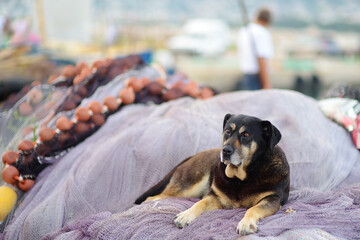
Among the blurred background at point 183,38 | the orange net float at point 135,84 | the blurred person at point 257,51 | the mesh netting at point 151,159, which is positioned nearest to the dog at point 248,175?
the mesh netting at point 151,159

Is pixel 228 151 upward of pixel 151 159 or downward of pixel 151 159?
upward

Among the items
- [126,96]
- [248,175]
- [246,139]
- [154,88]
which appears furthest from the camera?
[154,88]

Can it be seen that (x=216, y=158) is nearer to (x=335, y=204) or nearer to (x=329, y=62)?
(x=335, y=204)

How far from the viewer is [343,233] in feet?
8.16

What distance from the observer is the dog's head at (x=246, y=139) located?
2543 mm

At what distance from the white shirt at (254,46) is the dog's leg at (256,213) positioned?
434 cm

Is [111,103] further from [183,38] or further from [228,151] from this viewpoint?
[183,38]

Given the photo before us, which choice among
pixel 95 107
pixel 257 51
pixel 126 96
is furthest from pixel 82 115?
pixel 257 51

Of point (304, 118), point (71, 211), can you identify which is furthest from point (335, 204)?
point (71, 211)

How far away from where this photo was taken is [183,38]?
50.2 ft

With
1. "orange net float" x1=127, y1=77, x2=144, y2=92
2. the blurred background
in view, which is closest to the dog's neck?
"orange net float" x1=127, y1=77, x2=144, y2=92

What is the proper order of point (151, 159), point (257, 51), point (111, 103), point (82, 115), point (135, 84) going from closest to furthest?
point (151, 159)
point (82, 115)
point (111, 103)
point (135, 84)
point (257, 51)

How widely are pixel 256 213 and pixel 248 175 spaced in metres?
0.27

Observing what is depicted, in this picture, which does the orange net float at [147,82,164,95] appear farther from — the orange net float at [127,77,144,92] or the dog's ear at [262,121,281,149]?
the dog's ear at [262,121,281,149]
